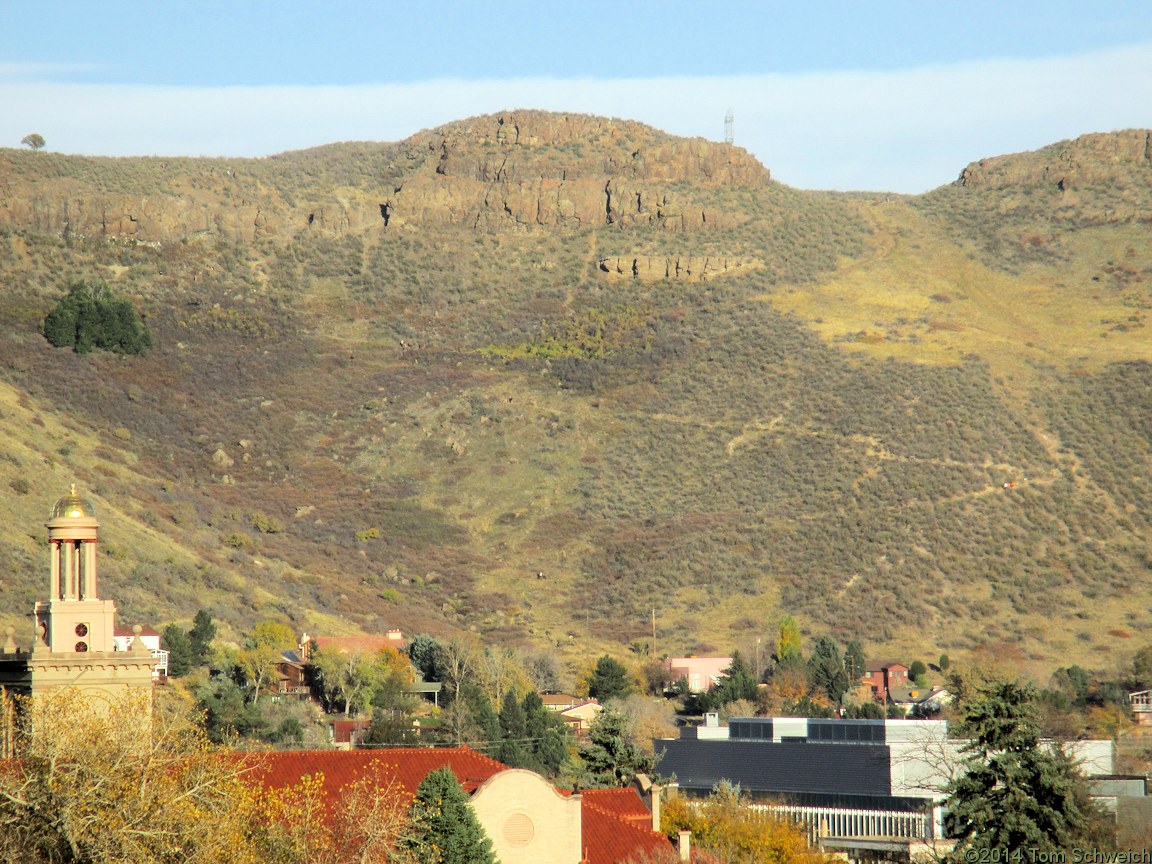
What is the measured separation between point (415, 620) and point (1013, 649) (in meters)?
29.7

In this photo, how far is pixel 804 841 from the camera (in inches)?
1777

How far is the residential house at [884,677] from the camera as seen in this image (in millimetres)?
81188

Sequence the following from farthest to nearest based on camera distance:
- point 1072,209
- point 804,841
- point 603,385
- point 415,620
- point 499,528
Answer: point 1072,209
point 603,385
point 499,528
point 415,620
point 804,841

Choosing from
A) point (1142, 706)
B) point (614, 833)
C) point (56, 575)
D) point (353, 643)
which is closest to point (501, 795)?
point (614, 833)

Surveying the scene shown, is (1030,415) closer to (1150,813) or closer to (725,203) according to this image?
(725,203)

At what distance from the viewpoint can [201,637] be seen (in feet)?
222

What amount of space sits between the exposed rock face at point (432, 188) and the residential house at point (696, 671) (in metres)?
61.5

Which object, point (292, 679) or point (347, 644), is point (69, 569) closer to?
point (292, 679)

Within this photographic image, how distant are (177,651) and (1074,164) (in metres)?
103

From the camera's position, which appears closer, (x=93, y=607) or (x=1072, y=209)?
(x=93, y=607)

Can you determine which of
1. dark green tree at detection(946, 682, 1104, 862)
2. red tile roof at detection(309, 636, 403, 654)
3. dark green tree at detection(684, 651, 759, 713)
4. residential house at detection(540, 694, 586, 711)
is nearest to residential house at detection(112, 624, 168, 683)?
red tile roof at detection(309, 636, 403, 654)

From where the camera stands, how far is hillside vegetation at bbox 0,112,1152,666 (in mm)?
92500

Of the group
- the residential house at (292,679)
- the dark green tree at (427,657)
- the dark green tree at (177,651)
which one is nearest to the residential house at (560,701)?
the dark green tree at (427,657)

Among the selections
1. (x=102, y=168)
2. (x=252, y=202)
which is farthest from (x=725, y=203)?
(x=102, y=168)
